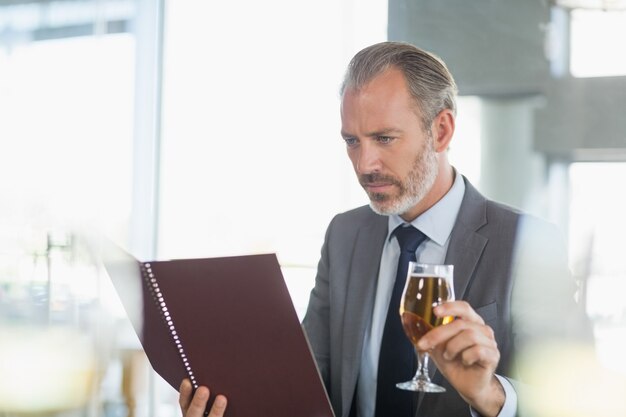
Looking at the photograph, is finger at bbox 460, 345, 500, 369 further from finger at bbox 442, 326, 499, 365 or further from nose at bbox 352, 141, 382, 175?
nose at bbox 352, 141, 382, 175

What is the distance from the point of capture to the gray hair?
2041mm

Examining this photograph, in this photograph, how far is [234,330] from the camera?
4.96 feet

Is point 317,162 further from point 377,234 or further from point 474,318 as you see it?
point 474,318

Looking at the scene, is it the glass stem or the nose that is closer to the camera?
the glass stem

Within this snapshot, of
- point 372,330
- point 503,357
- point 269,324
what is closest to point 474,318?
point 269,324

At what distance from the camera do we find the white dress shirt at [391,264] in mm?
2010

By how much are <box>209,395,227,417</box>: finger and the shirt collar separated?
27.8 inches

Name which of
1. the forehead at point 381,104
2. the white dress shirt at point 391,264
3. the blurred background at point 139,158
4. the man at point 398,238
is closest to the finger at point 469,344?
the man at point 398,238

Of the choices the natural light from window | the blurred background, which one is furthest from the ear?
the blurred background

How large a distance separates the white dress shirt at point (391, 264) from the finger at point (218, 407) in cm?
51

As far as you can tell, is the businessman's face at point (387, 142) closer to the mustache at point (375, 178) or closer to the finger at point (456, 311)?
the mustache at point (375, 178)

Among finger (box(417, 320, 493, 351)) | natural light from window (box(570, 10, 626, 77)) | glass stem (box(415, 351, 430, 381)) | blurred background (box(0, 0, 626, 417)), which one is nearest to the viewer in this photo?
finger (box(417, 320, 493, 351))

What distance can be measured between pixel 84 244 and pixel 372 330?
2.67 metres

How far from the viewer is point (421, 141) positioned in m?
2.06
